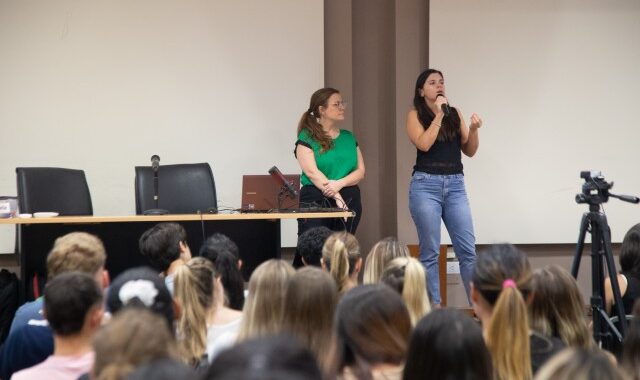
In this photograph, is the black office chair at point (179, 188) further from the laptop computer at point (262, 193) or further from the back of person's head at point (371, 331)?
the back of person's head at point (371, 331)

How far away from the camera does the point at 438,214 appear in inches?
192

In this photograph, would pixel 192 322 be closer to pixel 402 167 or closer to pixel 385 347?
pixel 385 347

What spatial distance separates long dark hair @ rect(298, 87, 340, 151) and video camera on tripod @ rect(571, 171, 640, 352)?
176 cm

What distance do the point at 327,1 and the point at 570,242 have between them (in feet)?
8.09

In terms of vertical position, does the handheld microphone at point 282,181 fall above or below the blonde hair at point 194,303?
above

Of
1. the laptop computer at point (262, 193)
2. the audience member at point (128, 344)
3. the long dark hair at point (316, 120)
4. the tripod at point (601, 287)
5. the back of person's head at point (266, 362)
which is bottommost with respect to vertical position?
the tripod at point (601, 287)

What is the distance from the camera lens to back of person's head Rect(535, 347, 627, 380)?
1.07 metres

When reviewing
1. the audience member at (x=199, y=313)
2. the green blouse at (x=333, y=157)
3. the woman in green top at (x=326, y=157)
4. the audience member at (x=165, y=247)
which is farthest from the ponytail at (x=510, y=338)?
the green blouse at (x=333, y=157)

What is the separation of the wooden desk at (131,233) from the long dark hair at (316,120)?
0.60 m

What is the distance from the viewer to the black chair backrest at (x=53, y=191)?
4672 mm

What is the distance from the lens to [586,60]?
5.85m

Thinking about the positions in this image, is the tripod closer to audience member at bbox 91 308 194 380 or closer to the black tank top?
the black tank top

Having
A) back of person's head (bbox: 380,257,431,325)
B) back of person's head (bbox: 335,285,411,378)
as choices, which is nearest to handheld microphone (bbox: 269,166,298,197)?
back of person's head (bbox: 380,257,431,325)

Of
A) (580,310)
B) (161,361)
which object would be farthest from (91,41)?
(161,361)
